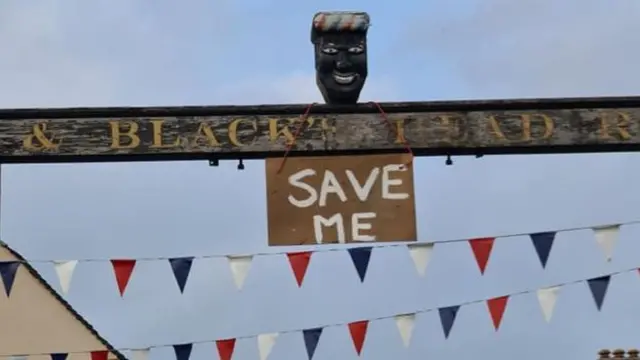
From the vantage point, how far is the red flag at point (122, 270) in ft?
31.3

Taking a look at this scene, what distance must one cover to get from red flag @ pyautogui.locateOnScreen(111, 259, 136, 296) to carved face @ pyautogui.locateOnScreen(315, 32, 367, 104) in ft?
6.97

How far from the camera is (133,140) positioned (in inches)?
320

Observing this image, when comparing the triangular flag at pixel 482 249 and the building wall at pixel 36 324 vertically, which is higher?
the triangular flag at pixel 482 249

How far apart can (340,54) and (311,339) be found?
302 centimetres

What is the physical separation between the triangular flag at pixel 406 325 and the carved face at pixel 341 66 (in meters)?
2.85

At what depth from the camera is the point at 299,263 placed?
960 centimetres

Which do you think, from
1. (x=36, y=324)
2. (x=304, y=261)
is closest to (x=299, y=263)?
(x=304, y=261)

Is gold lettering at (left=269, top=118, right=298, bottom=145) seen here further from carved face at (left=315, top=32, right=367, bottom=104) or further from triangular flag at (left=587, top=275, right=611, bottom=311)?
triangular flag at (left=587, top=275, right=611, bottom=311)

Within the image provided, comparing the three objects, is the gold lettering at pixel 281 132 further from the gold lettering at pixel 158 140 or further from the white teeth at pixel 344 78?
the gold lettering at pixel 158 140

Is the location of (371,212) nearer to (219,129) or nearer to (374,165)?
(374,165)

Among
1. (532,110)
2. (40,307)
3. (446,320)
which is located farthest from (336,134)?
(40,307)

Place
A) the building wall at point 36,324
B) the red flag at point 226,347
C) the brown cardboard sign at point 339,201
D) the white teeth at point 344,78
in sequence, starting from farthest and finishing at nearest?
the building wall at point 36,324 < the red flag at point 226,347 < the white teeth at point 344,78 < the brown cardboard sign at point 339,201

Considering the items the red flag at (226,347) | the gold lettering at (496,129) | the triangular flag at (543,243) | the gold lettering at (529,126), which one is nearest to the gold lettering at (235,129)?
the gold lettering at (496,129)

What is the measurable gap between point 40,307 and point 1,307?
0.61 metres
